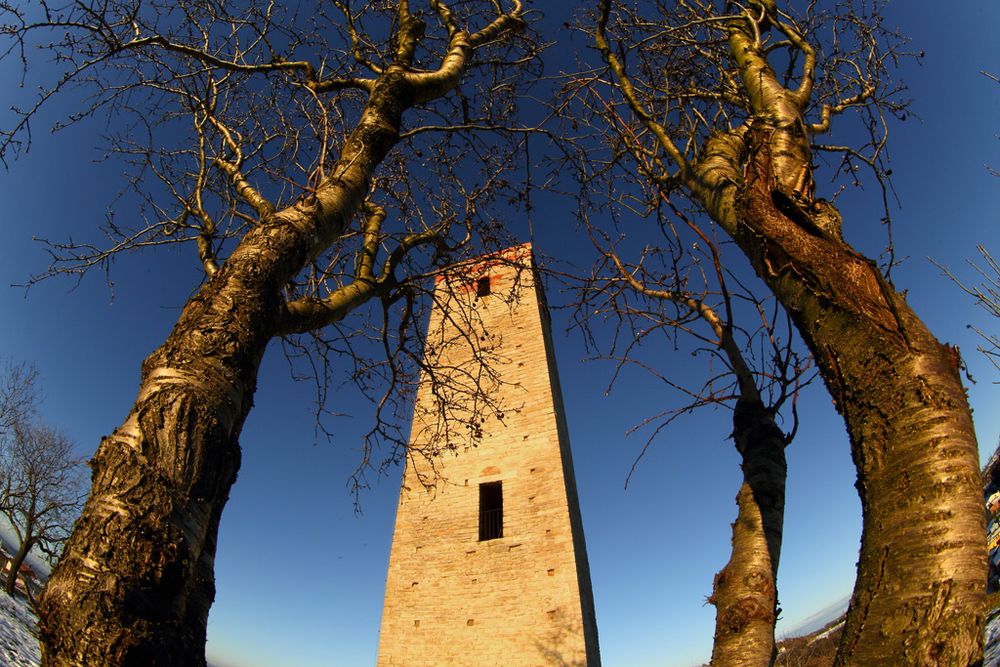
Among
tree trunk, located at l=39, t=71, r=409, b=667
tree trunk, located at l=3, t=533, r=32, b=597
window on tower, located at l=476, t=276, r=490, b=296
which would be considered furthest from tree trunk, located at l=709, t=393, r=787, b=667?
tree trunk, located at l=3, t=533, r=32, b=597

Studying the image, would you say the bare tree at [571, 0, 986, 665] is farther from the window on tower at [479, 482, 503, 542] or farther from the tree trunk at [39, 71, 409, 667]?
the window on tower at [479, 482, 503, 542]

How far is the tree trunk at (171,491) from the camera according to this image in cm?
135

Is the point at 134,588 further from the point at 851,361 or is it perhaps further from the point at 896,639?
the point at 851,361

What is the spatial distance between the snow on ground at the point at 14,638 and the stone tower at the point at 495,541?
542 cm

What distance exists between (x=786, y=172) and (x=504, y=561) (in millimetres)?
7293

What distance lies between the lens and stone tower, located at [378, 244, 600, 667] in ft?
24.5

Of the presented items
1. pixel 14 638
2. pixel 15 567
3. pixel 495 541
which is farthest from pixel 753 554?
pixel 15 567

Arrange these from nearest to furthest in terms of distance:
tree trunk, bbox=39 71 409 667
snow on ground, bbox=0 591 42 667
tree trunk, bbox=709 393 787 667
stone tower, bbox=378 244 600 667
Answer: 1. tree trunk, bbox=39 71 409 667
2. tree trunk, bbox=709 393 787 667
3. stone tower, bbox=378 244 600 667
4. snow on ground, bbox=0 591 42 667

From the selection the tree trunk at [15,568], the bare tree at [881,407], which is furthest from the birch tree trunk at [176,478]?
the tree trunk at [15,568]

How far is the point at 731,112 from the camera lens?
4.23 meters

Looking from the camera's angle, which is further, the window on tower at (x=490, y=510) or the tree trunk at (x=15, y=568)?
the tree trunk at (x=15, y=568)

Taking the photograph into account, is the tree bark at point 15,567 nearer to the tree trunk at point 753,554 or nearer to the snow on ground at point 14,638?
the snow on ground at point 14,638

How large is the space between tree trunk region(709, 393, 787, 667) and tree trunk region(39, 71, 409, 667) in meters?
1.84

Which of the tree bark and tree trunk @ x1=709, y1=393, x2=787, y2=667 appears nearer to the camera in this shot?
tree trunk @ x1=709, y1=393, x2=787, y2=667
